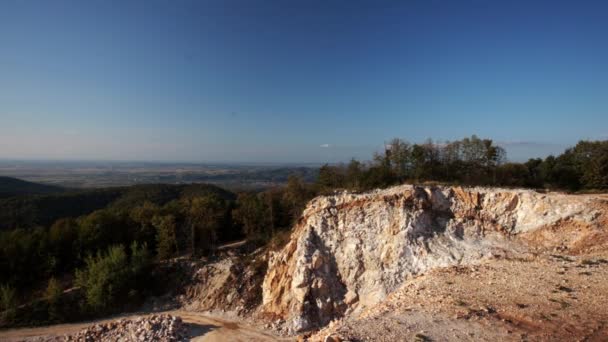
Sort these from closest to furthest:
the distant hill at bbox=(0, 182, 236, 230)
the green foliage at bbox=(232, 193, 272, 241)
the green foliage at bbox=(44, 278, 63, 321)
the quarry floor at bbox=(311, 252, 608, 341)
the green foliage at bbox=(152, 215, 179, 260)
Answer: the quarry floor at bbox=(311, 252, 608, 341), the green foliage at bbox=(44, 278, 63, 321), the green foliage at bbox=(152, 215, 179, 260), the green foliage at bbox=(232, 193, 272, 241), the distant hill at bbox=(0, 182, 236, 230)

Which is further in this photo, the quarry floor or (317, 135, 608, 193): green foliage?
(317, 135, 608, 193): green foliage

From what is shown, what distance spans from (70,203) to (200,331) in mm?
45659

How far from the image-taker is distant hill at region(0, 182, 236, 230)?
125ft

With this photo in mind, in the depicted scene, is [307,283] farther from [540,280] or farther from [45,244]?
[45,244]

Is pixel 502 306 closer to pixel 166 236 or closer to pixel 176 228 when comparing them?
pixel 166 236

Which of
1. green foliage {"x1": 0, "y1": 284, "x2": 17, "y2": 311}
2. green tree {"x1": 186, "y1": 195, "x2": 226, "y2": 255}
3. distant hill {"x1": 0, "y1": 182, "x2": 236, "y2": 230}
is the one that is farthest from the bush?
distant hill {"x1": 0, "y1": 182, "x2": 236, "y2": 230}

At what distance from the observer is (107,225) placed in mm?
26234

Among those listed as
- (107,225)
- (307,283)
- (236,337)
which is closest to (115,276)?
(107,225)

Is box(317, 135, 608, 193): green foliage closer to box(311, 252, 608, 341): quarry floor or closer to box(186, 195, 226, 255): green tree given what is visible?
box(186, 195, 226, 255): green tree

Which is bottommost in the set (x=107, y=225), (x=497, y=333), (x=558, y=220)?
(x=107, y=225)

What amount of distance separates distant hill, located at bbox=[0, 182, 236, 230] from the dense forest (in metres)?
2.70

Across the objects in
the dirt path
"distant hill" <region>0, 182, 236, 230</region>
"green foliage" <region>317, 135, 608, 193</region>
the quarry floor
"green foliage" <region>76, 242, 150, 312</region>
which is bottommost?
the dirt path

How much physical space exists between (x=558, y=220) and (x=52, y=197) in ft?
212

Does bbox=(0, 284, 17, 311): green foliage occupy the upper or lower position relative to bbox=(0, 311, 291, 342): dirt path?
upper
